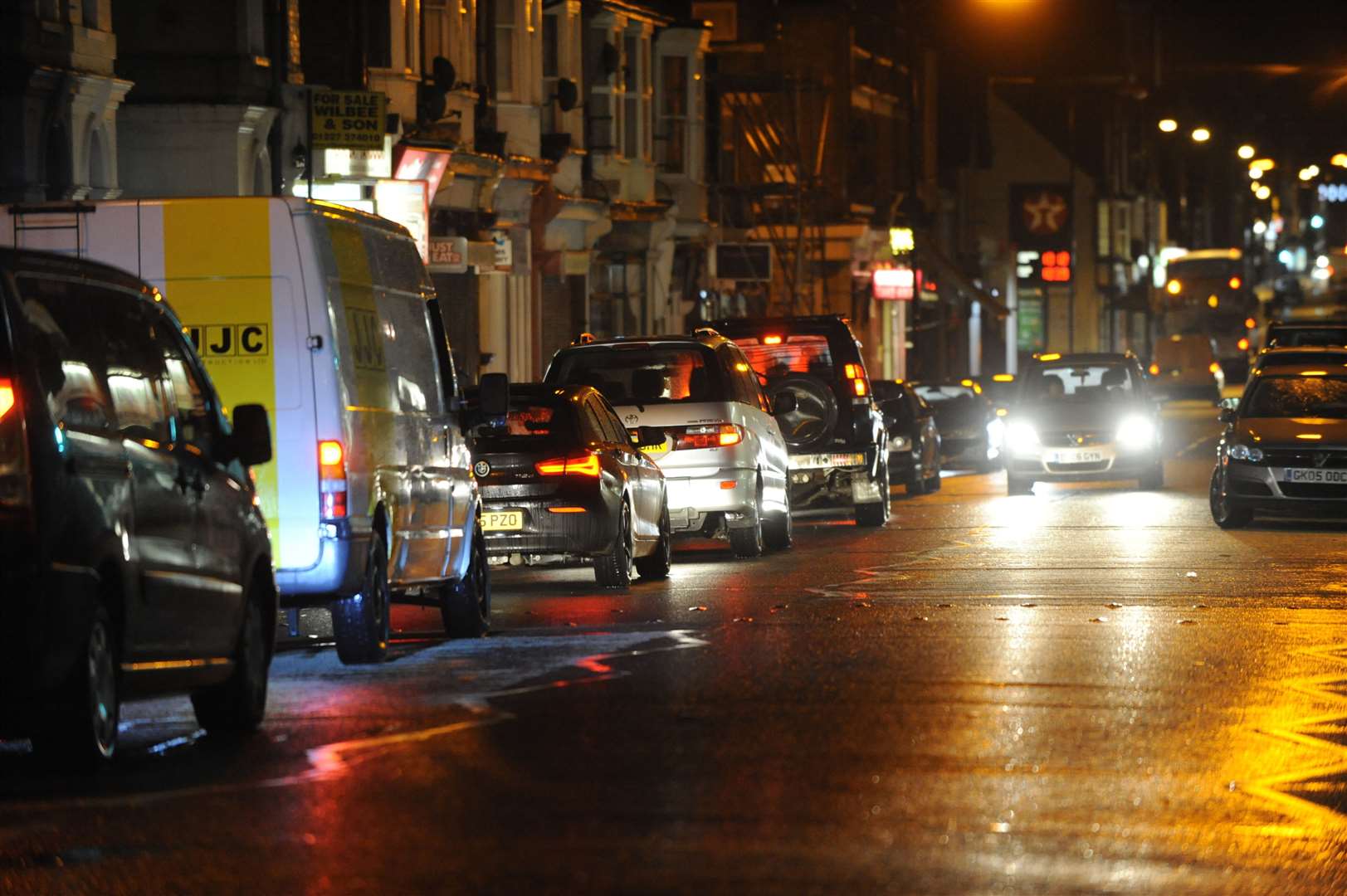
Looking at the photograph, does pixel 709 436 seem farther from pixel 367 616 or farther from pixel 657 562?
pixel 367 616

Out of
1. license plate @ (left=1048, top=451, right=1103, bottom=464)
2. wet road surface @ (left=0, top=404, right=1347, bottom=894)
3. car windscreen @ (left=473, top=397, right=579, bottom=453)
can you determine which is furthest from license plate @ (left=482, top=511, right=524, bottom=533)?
license plate @ (left=1048, top=451, right=1103, bottom=464)

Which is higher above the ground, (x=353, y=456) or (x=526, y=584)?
(x=353, y=456)

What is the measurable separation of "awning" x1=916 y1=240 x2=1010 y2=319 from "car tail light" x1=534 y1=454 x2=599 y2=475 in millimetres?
53863

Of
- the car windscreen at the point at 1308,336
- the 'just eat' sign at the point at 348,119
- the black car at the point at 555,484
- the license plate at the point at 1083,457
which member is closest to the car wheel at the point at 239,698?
the black car at the point at 555,484

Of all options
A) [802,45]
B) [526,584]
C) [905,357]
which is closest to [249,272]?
[526,584]

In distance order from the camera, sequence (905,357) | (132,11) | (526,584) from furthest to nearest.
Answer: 1. (905,357)
2. (132,11)
3. (526,584)

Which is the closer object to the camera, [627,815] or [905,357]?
[627,815]

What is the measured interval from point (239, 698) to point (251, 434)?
1059 millimetres

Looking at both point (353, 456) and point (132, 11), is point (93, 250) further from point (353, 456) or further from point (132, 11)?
point (132, 11)

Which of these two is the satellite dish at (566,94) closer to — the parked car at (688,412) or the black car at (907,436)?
the black car at (907,436)

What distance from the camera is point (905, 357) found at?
2899 inches

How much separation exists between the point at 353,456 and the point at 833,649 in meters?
2.59

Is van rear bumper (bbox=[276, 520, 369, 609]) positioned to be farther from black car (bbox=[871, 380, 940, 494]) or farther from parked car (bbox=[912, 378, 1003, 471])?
parked car (bbox=[912, 378, 1003, 471])

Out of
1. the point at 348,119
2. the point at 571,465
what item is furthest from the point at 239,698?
the point at 348,119
